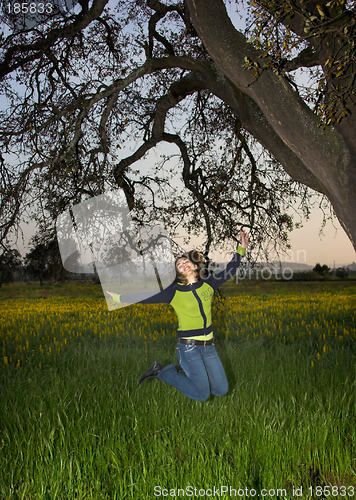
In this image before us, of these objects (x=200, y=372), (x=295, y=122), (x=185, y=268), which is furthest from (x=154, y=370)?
(x=295, y=122)

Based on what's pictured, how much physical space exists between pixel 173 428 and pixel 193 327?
113 cm

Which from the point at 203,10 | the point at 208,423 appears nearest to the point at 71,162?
the point at 203,10

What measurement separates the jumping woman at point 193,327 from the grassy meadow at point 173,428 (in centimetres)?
35

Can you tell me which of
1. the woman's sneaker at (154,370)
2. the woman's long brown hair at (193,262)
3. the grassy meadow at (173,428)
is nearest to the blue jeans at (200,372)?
the grassy meadow at (173,428)

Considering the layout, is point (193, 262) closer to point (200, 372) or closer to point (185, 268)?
point (185, 268)

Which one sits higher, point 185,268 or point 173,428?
point 185,268

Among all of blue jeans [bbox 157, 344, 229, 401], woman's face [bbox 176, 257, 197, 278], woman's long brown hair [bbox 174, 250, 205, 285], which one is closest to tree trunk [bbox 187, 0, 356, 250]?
woman's long brown hair [bbox 174, 250, 205, 285]

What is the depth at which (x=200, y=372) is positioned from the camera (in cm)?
457

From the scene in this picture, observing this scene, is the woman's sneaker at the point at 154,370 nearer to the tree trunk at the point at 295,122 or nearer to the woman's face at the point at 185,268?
the woman's face at the point at 185,268

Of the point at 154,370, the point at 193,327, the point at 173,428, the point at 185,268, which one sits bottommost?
the point at 173,428

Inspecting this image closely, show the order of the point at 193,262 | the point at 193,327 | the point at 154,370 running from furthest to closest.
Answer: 1. the point at 154,370
2. the point at 193,262
3. the point at 193,327

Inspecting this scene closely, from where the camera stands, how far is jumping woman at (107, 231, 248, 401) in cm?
457

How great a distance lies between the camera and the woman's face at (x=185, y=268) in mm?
Result: 4723

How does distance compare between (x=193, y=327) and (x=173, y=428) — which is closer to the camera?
(x=173, y=428)
